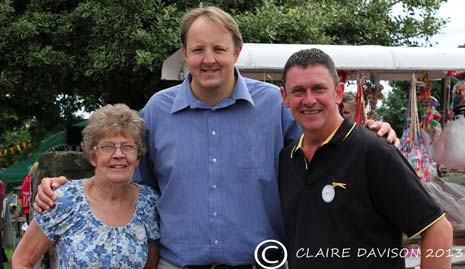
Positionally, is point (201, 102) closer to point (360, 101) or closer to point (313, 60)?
point (313, 60)

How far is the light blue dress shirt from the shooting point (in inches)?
124

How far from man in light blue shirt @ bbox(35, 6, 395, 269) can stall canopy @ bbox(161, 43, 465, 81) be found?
2.86m

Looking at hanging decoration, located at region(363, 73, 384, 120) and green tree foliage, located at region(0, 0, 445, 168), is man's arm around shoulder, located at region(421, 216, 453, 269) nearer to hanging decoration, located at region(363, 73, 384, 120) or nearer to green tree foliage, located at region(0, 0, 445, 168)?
hanging decoration, located at region(363, 73, 384, 120)

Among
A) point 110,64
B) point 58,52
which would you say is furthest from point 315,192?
point 58,52

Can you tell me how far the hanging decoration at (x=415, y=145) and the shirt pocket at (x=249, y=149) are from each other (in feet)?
12.9

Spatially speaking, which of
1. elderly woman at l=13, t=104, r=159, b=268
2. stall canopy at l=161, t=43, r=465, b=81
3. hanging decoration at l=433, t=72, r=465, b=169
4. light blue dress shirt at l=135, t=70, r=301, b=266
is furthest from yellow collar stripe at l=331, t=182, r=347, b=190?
hanging decoration at l=433, t=72, r=465, b=169

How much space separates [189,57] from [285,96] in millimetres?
592

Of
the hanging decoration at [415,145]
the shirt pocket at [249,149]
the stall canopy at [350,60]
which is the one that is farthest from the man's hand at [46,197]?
the hanging decoration at [415,145]

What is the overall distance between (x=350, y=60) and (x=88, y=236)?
13.0ft

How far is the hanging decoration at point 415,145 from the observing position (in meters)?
6.76

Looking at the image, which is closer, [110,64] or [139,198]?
[139,198]

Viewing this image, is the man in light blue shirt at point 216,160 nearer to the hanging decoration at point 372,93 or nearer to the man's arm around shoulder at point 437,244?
the man's arm around shoulder at point 437,244

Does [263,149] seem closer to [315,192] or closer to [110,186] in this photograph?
[315,192]

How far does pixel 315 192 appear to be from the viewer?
105 inches
